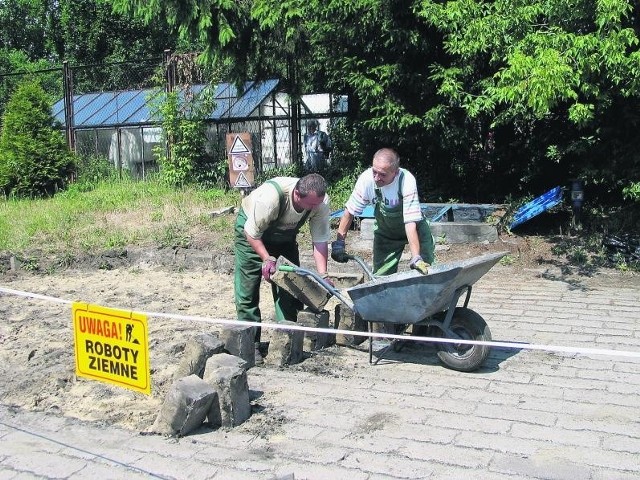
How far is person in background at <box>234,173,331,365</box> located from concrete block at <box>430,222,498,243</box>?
4.59 meters

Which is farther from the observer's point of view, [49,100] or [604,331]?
[49,100]

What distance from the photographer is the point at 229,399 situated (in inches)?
172

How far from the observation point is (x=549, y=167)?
489 inches

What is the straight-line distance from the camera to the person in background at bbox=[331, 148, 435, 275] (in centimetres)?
554

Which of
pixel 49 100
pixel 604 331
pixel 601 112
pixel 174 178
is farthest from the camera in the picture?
pixel 49 100

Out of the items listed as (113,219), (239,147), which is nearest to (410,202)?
(239,147)

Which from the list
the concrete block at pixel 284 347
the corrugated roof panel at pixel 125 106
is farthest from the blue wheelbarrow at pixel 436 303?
the corrugated roof panel at pixel 125 106

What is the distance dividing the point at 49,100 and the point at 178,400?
14825mm

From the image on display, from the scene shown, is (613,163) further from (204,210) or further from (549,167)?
(204,210)

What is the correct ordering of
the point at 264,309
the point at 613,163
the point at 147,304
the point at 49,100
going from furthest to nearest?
the point at 49,100 < the point at 613,163 < the point at 147,304 < the point at 264,309

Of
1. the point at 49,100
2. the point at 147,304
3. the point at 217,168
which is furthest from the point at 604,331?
the point at 49,100

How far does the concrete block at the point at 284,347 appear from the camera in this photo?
18.3ft

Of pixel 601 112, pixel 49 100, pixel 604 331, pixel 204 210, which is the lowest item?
pixel 604 331

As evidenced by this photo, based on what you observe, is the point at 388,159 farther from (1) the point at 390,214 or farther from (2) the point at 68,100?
(2) the point at 68,100
